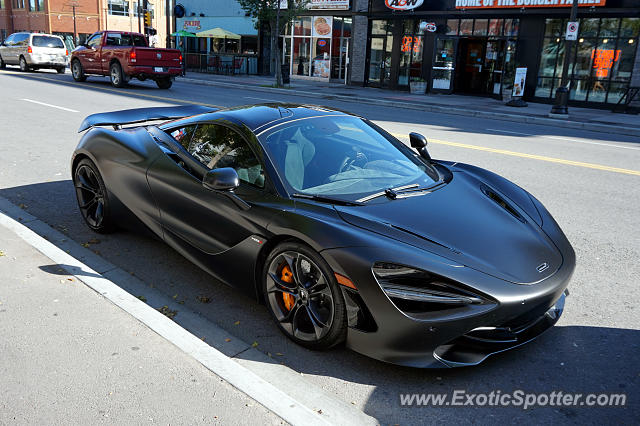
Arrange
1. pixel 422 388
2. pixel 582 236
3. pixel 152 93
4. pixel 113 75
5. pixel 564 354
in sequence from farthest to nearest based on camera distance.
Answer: pixel 113 75 → pixel 152 93 → pixel 582 236 → pixel 564 354 → pixel 422 388

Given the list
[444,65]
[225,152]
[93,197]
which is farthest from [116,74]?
[225,152]

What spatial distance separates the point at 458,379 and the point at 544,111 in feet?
60.4

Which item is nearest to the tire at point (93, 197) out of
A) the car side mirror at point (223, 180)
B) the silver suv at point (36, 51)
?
the car side mirror at point (223, 180)

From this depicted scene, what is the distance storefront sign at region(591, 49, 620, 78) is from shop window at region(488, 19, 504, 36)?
3995mm

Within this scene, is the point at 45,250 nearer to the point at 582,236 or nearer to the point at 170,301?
the point at 170,301

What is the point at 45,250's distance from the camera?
4.54 metres

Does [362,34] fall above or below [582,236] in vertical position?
above

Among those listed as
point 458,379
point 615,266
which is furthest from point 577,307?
point 458,379

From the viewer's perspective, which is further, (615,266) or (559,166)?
(559,166)

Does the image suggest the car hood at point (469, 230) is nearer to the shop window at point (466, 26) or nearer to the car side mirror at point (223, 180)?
the car side mirror at point (223, 180)

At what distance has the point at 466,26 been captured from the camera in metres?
24.4

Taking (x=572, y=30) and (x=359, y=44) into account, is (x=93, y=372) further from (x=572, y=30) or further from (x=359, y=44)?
(x=359, y=44)

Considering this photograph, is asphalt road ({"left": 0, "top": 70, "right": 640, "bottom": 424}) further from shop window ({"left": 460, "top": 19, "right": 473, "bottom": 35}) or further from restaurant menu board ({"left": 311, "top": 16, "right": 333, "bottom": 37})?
restaurant menu board ({"left": 311, "top": 16, "right": 333, "bottom": 37})

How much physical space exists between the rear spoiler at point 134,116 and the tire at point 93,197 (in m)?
0.43
